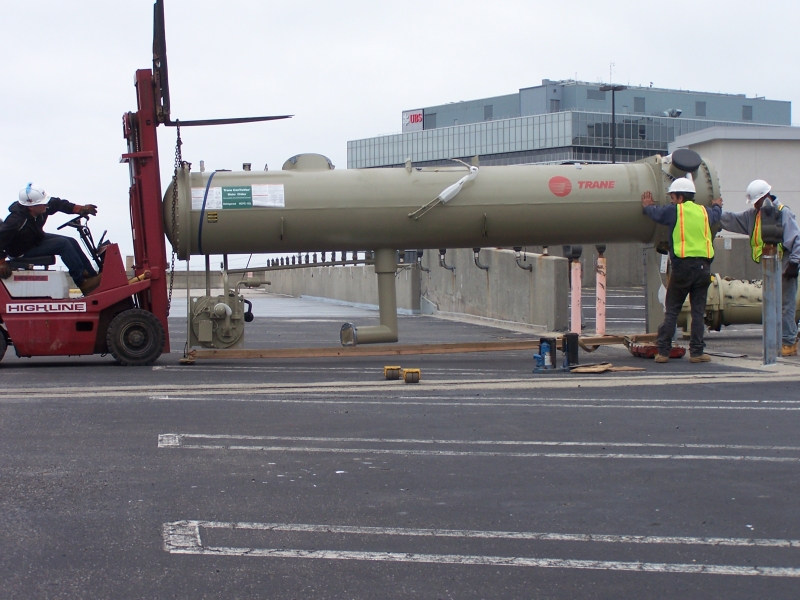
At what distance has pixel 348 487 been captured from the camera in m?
5.26

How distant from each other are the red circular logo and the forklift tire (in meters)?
5.17

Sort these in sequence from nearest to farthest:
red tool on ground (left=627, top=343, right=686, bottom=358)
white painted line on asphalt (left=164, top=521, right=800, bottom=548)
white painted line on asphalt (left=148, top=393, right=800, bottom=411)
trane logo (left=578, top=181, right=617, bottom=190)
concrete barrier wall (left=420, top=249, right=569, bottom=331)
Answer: white painted line on asphalt (left=164, top=521, right=800, bottom=548) → white painted line on asphalt (left=148, top=393, right=800, bottom=411) → red tool on ground (left=627, top=343, right=686, bottom=358) → trane logo (left=578, top=181, right=617, bottom=190) → concrete barrier wall (left=420, top=249, right=569, bottom=331)

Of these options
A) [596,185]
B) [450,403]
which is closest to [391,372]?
[450,403]

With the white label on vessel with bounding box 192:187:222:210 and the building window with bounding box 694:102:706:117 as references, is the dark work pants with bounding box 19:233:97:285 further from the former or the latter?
the building window with bounding box 694:102:706:117

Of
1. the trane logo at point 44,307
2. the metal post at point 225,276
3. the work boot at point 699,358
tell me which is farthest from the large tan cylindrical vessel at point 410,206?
the work boot at point 699,358

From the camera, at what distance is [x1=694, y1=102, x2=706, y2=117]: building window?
362ft

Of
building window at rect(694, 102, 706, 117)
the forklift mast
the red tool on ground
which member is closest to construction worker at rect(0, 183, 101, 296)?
the forklift mast

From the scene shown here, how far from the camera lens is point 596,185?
1249cm

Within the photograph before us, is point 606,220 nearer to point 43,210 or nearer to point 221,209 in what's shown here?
point 221,209

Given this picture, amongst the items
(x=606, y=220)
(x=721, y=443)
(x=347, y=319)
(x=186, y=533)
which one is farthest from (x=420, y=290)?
(x=186, y=533)

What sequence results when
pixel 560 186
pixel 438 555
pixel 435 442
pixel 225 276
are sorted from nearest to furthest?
1. pixel 438 555
2. pixel 435 442
3. pixel 225 276
4. pixel 560 186

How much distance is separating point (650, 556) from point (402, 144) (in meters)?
116

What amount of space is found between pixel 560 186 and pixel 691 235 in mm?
1952

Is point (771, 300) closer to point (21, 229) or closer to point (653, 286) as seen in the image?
point (653, 286)
